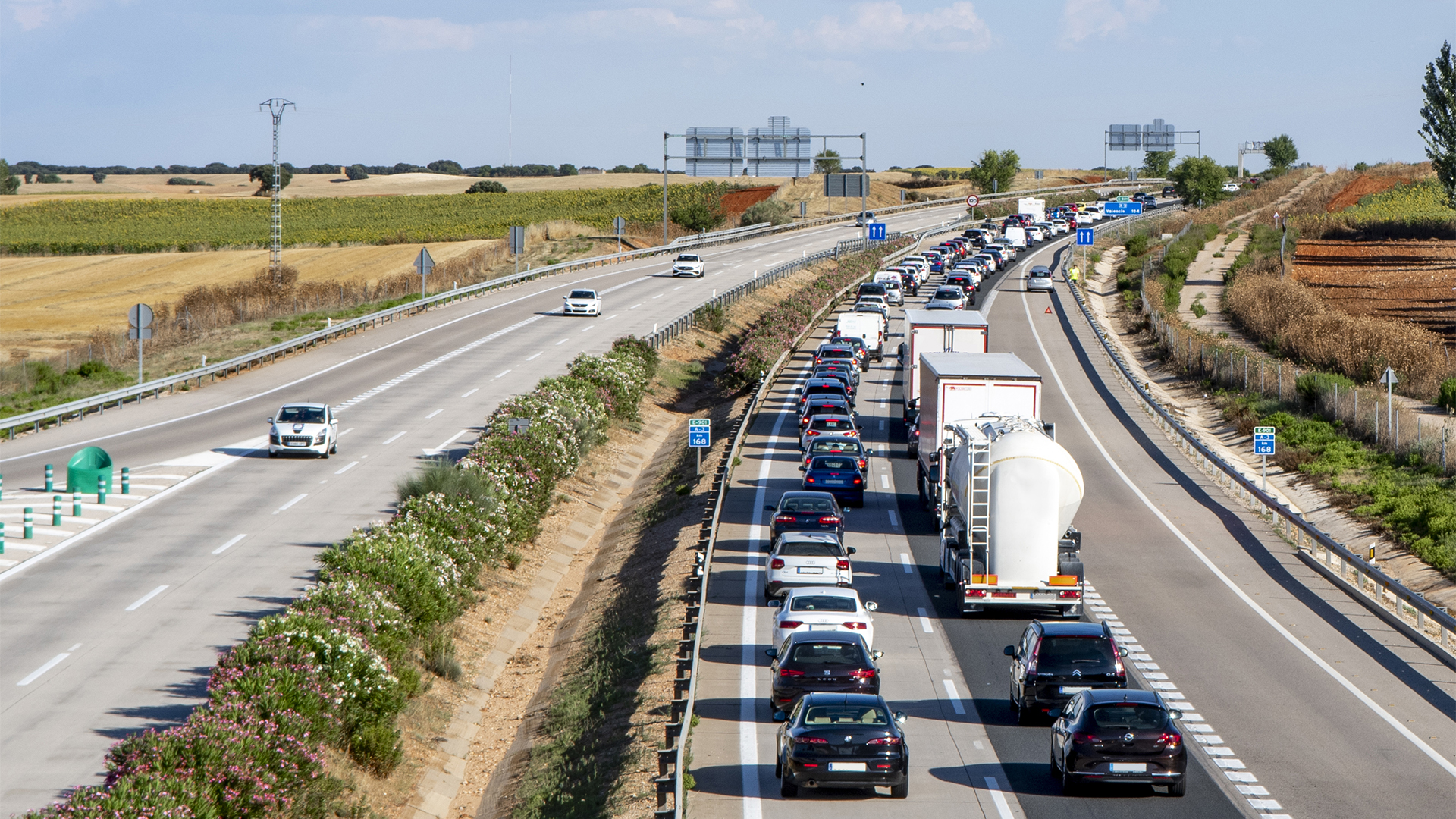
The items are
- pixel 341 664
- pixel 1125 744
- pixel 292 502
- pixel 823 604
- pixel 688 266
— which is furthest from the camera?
pixel 688 266

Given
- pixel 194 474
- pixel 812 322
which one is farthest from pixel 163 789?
pixel 812 322

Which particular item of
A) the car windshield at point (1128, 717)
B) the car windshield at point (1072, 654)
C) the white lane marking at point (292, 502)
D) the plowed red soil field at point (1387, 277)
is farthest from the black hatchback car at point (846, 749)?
the plowed red soil field at point (1387, 277)

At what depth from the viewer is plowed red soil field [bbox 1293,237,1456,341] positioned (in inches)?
2872

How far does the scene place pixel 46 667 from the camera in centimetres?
2286

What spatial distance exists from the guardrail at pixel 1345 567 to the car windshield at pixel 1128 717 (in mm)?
9859

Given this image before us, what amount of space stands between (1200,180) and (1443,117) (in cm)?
6832

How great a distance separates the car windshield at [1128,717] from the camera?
17062mm

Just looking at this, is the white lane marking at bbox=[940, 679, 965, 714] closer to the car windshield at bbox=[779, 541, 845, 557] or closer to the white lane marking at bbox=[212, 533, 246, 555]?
the car windshield at bbox=[779, 541, 845, 557]

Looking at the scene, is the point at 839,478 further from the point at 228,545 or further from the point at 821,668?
the point at 821,668

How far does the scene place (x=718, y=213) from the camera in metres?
145

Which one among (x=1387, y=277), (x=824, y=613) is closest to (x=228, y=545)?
(x=824, y=613)

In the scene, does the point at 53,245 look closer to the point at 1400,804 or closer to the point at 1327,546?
the point at 1327,546

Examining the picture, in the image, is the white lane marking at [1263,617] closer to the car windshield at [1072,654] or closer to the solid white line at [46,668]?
the car windshield at [1072,654]

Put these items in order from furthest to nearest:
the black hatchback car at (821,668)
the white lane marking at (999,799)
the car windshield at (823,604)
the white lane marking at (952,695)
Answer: the car windshield at (823,604) < the white lane marking at (952,695) < the black hatchback car at (821,668) < the white lane marking at (999,799)
